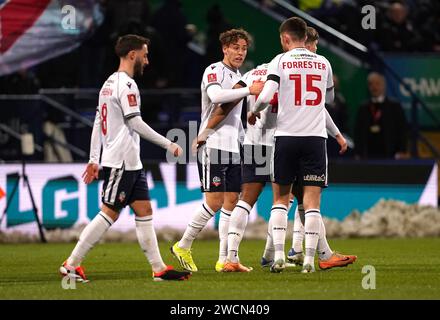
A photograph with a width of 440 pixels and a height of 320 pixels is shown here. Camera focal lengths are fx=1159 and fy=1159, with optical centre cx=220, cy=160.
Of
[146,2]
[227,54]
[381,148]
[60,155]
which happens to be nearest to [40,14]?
[60,155]

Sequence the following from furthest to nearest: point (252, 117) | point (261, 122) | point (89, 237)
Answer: point (261, 122) → point (252, 117) → point (89, 237)

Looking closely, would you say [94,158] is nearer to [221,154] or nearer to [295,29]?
[221,154]

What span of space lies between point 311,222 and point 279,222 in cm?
34

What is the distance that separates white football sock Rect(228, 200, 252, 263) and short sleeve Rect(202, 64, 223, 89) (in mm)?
1279

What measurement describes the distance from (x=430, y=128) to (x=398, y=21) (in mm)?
2425

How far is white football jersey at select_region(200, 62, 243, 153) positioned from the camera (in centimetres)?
1118

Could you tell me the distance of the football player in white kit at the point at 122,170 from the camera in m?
10.1

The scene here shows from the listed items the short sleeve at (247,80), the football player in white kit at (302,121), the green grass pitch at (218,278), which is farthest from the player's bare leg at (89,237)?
the short sleeve at (247,80)

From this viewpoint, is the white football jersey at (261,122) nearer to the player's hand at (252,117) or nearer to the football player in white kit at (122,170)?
the player's hand at (252,117)

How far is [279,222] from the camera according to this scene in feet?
35.5

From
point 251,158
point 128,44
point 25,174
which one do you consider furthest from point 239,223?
point 25,174

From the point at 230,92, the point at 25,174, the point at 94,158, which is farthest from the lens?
the point at 25,174

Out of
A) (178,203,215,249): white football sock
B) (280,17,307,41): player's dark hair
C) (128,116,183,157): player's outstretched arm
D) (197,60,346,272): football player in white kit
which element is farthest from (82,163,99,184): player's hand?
(280,17,307,41): player's dark hair

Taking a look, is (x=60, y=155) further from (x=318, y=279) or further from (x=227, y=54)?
(x=318, y=279)
